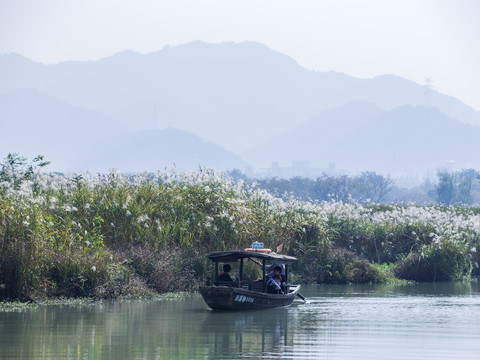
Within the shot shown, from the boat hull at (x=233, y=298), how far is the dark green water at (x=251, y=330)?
0.26 metres

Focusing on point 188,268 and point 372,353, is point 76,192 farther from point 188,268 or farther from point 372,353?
point 372,353

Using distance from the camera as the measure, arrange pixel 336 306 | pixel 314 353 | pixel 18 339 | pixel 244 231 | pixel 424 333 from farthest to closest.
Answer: pixel 244 231 → pixel 336 306 → pixel 424 333 → pixel 18 339 → pixel 314 353

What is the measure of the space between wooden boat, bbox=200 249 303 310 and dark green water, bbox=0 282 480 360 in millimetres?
314

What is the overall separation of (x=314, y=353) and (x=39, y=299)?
11.3 metres

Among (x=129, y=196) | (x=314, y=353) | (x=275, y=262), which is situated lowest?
(x=314, y=353)

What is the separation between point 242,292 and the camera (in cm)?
2639

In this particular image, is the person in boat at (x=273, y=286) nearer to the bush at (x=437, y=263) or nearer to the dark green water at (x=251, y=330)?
the dark green water at (x=251, y=330)

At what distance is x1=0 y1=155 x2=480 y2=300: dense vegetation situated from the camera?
27.0 meters

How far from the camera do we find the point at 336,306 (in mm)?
28891

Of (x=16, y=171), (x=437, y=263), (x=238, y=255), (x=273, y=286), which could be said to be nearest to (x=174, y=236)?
(x=238, y=255)

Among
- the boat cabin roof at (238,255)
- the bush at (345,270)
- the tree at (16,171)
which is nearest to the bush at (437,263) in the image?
the bush at (345,270)

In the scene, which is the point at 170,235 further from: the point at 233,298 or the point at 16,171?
the point at 16,171

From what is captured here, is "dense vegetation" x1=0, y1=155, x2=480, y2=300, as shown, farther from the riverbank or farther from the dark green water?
the dark green water

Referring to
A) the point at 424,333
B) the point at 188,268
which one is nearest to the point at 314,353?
the point at 424,333
